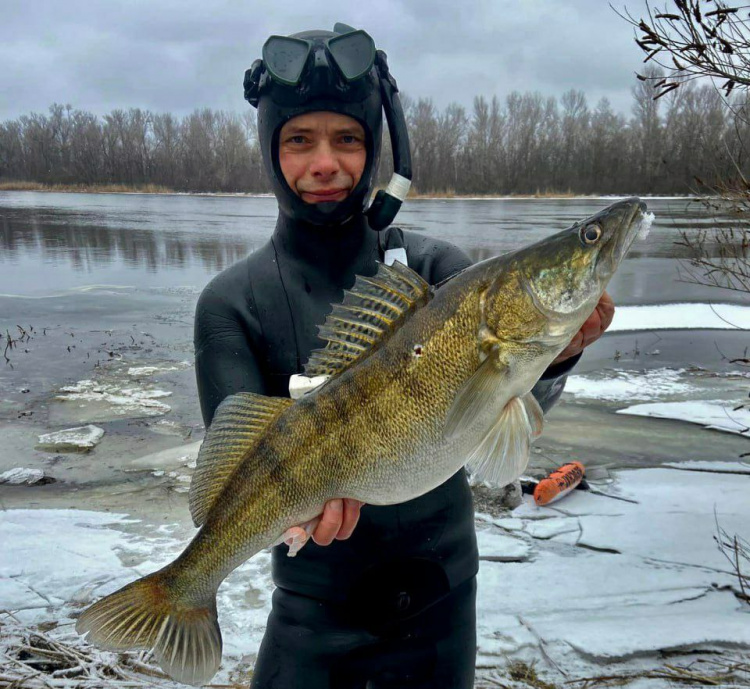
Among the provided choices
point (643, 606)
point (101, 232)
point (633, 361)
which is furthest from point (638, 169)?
point (643, 606)

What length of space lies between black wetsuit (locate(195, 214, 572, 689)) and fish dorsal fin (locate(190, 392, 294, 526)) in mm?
146

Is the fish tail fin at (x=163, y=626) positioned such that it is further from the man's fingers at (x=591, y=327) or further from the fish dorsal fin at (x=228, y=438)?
the man's fingers at (x=591, y=327)

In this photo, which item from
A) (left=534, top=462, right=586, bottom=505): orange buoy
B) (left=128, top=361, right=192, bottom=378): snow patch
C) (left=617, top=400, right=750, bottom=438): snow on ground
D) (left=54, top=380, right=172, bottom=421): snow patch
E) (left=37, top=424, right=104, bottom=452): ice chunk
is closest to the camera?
(left=534, top=462, right=586, bottom=505): orange buoy

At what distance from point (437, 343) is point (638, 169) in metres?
46.5

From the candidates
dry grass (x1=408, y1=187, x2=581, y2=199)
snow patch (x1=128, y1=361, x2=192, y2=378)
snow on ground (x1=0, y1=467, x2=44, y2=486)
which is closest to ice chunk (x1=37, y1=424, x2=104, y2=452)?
snow on ground (x1=0, y1=467, x2=44, y2=486)

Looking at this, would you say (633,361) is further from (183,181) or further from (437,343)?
(183,181)

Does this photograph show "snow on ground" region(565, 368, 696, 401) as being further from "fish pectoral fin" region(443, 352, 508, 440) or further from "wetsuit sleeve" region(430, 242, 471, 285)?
"fish pectoral fin" region(443, 352, 508, 440)

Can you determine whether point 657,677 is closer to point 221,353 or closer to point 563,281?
point 563,281

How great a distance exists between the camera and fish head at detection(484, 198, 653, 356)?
5.96 feet

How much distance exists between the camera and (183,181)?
70.2 metres

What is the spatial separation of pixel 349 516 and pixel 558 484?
3.22 metres

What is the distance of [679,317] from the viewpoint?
1140 centimetres

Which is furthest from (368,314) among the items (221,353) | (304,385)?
(221,353)

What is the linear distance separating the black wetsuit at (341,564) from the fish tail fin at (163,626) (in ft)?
0.91
